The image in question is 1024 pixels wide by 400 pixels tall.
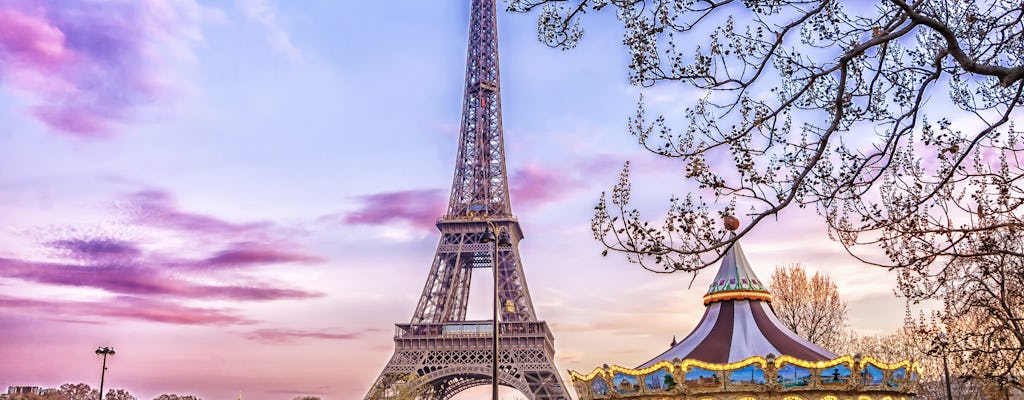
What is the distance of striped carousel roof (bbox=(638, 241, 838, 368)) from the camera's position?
22984mm

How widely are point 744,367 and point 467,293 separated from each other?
38.7 m

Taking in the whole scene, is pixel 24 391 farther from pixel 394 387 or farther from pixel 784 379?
pixel 784 379

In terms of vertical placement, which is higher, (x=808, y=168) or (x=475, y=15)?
(x=475, y=15)

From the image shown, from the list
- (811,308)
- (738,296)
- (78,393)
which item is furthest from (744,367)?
(78,393)

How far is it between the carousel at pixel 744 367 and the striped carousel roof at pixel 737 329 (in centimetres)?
3

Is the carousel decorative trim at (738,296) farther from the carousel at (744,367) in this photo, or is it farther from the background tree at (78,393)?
the background tree at (78,393)

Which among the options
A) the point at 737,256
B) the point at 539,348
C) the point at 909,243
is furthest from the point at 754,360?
the point at 539,348

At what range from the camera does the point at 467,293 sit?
59156 mm

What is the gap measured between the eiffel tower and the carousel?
75.0ft

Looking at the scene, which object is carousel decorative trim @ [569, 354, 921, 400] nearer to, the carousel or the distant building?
the carousel

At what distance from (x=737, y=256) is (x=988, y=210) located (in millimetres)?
15519

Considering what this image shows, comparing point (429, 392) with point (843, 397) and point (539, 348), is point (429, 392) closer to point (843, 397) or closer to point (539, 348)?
point (539, 348)

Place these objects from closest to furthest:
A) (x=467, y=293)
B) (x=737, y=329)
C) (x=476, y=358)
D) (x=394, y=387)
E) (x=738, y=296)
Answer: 1. (x=737, y=329)
2. (x=738, y=296)
3. (x=394, y=387)
4. (x=476, y=358)
5. (x=467, y=293)

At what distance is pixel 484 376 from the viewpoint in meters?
56.2
